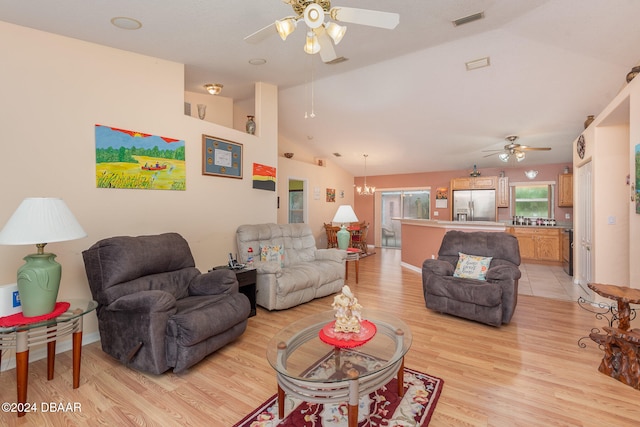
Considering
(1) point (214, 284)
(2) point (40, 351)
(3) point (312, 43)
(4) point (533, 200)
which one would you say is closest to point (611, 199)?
(4) point (533, 200)

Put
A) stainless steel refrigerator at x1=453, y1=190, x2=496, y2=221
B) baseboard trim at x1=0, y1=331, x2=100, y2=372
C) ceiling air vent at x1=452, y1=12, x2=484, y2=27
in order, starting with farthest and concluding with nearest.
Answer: stainless steel refrigerator at x1=453, y1=190, x2=496, y2=221 → ceiling air vent at x1=452, y1=12, x2=484, y2=27 → baseboard trim at x1=0, y1=331, x2=100, y2=372

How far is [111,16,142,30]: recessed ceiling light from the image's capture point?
250cm

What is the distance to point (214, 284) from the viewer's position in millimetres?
2809

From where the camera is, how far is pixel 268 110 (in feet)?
15.2

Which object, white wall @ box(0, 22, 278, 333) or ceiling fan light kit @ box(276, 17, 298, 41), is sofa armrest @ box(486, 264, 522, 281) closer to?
ceiling fan light kit @ box(276, 17, 298, 41)

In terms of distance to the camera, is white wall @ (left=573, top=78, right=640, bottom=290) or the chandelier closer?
white wall @ (left=573, top=78, right=640, bottom=290)

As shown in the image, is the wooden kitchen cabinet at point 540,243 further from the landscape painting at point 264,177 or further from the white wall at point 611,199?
the landscape painting at point 264,177

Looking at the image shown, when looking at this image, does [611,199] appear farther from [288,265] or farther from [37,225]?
[37,225]

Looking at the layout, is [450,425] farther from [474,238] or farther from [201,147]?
[201,147]

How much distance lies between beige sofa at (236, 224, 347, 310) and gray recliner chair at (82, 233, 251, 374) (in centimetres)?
79

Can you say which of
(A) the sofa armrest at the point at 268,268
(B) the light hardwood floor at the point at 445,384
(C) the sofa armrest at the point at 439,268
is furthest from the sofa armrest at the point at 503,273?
(A) the sofa armrest at the point at 268,268

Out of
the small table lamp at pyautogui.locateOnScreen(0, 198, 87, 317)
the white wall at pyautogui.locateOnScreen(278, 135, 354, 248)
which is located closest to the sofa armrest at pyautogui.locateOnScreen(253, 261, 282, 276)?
the small table lamp at pyautogui.locateOnScreen(0, 198, 87, 317)

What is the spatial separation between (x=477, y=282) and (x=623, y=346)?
3.99ft

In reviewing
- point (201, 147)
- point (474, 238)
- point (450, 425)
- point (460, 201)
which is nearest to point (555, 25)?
point (474, 238)
